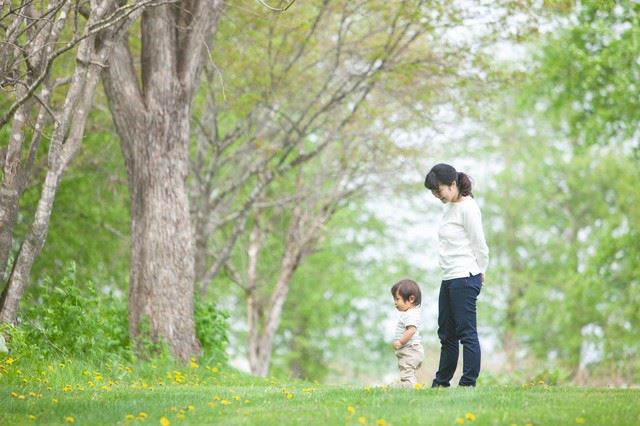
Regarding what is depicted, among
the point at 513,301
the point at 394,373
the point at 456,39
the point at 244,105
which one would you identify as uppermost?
the point at 456,39

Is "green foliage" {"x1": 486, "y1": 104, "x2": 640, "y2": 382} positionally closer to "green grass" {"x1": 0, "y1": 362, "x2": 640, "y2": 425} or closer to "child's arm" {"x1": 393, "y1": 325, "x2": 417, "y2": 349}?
"child's arm" {"x1": 393, "y1": 325, "x2": 417, "y2": 349}

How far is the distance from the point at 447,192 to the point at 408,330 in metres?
1.37

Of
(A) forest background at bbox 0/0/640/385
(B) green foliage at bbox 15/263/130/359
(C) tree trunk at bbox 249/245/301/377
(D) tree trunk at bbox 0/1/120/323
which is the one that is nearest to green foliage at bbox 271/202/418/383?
(A) forest background at bbox 0/0/640/385

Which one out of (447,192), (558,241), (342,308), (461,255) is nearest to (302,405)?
(461,255)

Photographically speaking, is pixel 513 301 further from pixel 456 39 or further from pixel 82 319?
pixel 82 319

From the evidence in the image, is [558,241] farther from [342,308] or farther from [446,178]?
[446,178]

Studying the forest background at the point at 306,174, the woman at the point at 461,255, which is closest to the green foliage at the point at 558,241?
the forest background at the point at 306,174

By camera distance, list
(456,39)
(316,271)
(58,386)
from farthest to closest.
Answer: (316,271) < (456,39) < (58,386)

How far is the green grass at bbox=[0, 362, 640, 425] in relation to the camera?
637 cm

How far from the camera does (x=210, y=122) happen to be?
1883 cm

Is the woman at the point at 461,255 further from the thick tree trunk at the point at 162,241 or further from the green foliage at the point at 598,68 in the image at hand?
the green foliage at the point at 598,68

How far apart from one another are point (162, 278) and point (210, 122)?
299 inches

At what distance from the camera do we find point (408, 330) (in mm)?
8641

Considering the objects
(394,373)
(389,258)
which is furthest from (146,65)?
(394,373)
